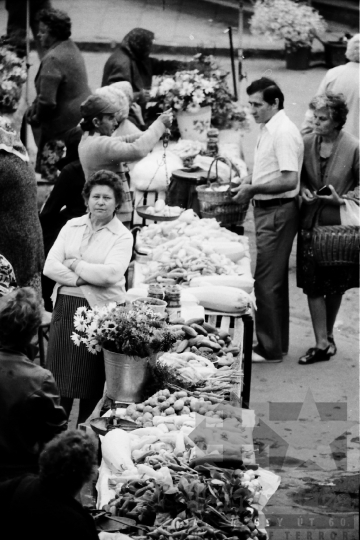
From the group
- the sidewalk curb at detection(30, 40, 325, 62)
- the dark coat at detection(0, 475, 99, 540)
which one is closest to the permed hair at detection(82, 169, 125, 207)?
the dark coat at detection(0, 475, 99, 540)

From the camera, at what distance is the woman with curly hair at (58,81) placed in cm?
907

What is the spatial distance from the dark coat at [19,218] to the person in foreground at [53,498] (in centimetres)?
263


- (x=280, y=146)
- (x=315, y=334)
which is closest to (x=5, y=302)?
(x=280, y=146)

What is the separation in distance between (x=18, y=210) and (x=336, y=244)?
238 cm

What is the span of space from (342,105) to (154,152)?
2.25m

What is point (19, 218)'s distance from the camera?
18.0ft

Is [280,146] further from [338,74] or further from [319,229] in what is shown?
[338,74]

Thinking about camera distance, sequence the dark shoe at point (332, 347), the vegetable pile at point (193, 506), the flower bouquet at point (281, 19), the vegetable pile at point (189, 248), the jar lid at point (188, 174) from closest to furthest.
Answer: the vegetable pile at point (193, 506) → the vegetable pile at point (189, 248) → the dark shoe at point (332, 347) → the jar lid at point (188, 174) → the flower bouquet at point (281, 19)

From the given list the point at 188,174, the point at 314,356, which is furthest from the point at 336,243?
the point at 188,174

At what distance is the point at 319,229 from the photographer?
266 inches

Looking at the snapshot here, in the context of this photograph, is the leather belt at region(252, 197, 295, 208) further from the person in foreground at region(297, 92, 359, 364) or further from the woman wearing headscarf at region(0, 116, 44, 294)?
the woman wearing headscarf at region(0, 116, 44, 294)

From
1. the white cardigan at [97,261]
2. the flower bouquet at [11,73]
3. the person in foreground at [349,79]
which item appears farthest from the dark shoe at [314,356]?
the flower bouquet at [11,73]

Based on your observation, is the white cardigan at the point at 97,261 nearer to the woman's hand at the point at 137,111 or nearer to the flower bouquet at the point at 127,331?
the flower bouquet at the point at 127,331

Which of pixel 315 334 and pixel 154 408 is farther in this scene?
pixel 315 334
